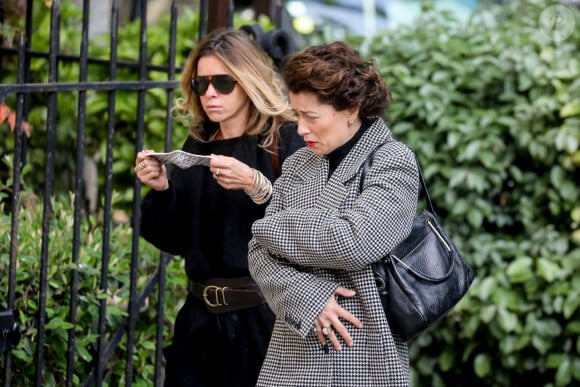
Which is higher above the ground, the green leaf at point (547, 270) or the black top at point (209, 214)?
the black top at point (209, 214)

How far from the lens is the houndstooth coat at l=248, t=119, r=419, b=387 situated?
288 centimetres

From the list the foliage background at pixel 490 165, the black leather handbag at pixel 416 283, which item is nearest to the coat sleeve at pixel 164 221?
the black leather handbag at pixel 416 283

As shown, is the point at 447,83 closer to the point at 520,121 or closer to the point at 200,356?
the point at 520,121

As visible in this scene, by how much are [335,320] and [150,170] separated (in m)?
0.80

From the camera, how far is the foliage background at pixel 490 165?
5371mm

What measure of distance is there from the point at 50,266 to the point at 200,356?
684mm

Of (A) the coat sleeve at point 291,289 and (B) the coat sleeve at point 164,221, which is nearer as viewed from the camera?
(A) the coat sleeve at point 291,289

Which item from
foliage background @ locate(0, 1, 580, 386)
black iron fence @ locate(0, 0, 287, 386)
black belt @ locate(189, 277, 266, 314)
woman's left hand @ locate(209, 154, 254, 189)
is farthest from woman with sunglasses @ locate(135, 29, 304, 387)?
foliage background @ locate(0, 1, 580, 386)

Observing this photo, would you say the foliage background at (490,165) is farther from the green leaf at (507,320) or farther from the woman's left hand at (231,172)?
the woman's left hand at (231,172)

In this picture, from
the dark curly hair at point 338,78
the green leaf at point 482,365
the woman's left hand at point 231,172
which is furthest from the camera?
the green leaf at point 482,365

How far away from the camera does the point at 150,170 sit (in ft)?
11.0

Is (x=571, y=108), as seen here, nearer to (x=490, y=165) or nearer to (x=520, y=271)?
(x=490, y=165)

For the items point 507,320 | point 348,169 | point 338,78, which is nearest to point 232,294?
point 348,169

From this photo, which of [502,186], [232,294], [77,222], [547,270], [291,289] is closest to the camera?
[291,289]
